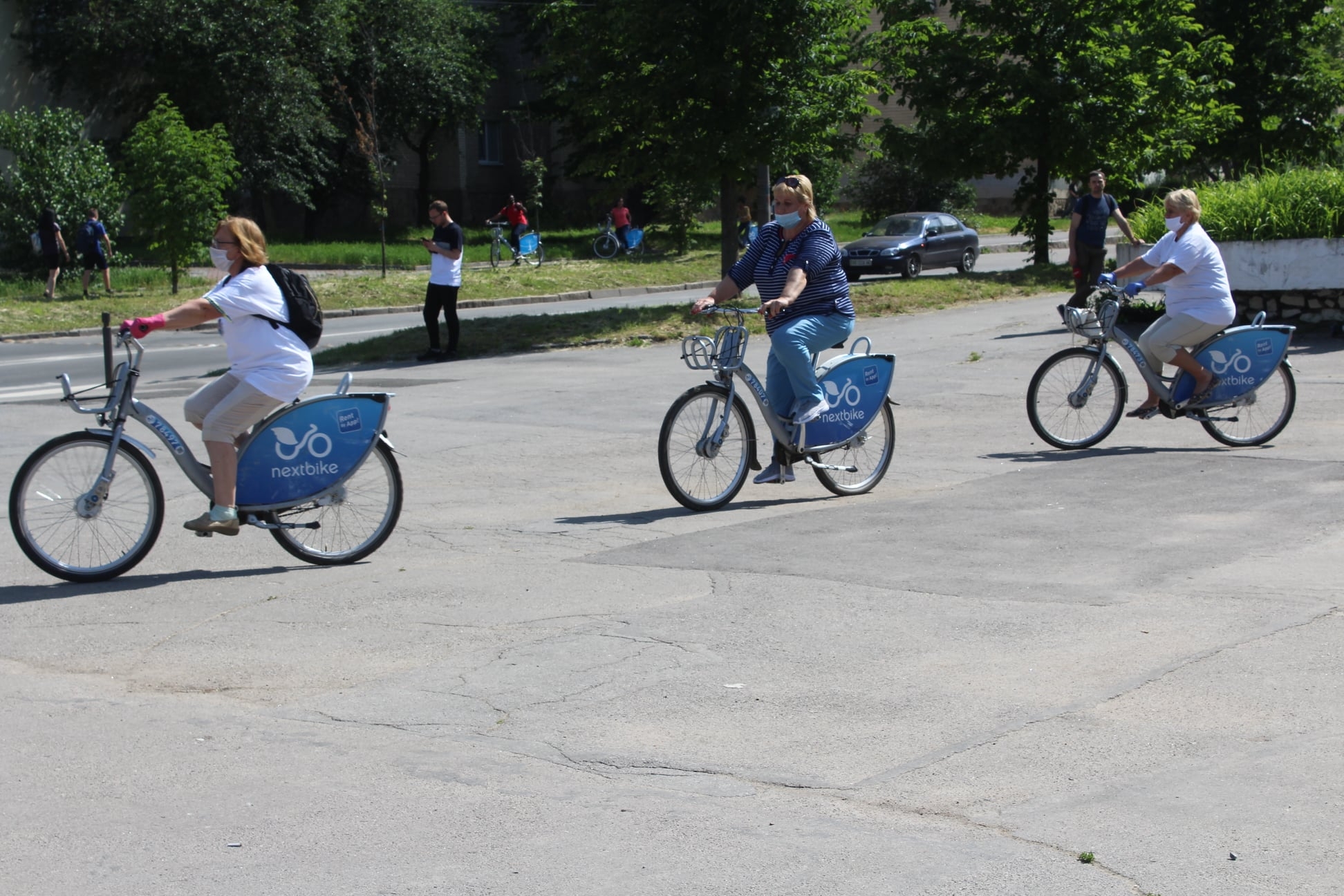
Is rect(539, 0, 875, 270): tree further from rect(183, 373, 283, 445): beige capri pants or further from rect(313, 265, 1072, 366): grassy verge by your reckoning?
rect(183, 373, 283, 445): beige capri pants

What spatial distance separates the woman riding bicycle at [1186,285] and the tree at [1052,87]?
17.8 meters

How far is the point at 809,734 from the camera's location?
5090mm

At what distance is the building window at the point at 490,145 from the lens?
58.1 m

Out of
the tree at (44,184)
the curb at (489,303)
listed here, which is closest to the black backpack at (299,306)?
the curb at (489,303)

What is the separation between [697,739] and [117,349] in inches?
863

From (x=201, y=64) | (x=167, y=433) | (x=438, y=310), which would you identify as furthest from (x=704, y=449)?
(x=201, y=64)

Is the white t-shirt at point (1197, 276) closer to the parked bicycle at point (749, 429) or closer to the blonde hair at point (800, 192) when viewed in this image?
the parked bicycle at point (749, 429)

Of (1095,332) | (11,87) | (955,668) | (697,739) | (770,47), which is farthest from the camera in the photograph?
(11,87)

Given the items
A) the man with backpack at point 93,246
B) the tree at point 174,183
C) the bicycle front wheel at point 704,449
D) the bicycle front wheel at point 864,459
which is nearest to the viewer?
the bicycle front wheel at point 704,449

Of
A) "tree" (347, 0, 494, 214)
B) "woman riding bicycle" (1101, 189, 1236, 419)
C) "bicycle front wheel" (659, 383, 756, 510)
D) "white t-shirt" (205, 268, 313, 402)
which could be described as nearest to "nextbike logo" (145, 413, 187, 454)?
"white t-shirt" (205, 268, 313, 402)

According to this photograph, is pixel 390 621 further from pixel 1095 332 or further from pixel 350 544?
pixel 1095 332

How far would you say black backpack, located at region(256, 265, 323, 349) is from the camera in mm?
7668

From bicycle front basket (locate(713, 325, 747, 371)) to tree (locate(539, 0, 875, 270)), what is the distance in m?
13.4

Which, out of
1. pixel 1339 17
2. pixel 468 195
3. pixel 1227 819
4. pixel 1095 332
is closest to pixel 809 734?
pixel 1227 819
